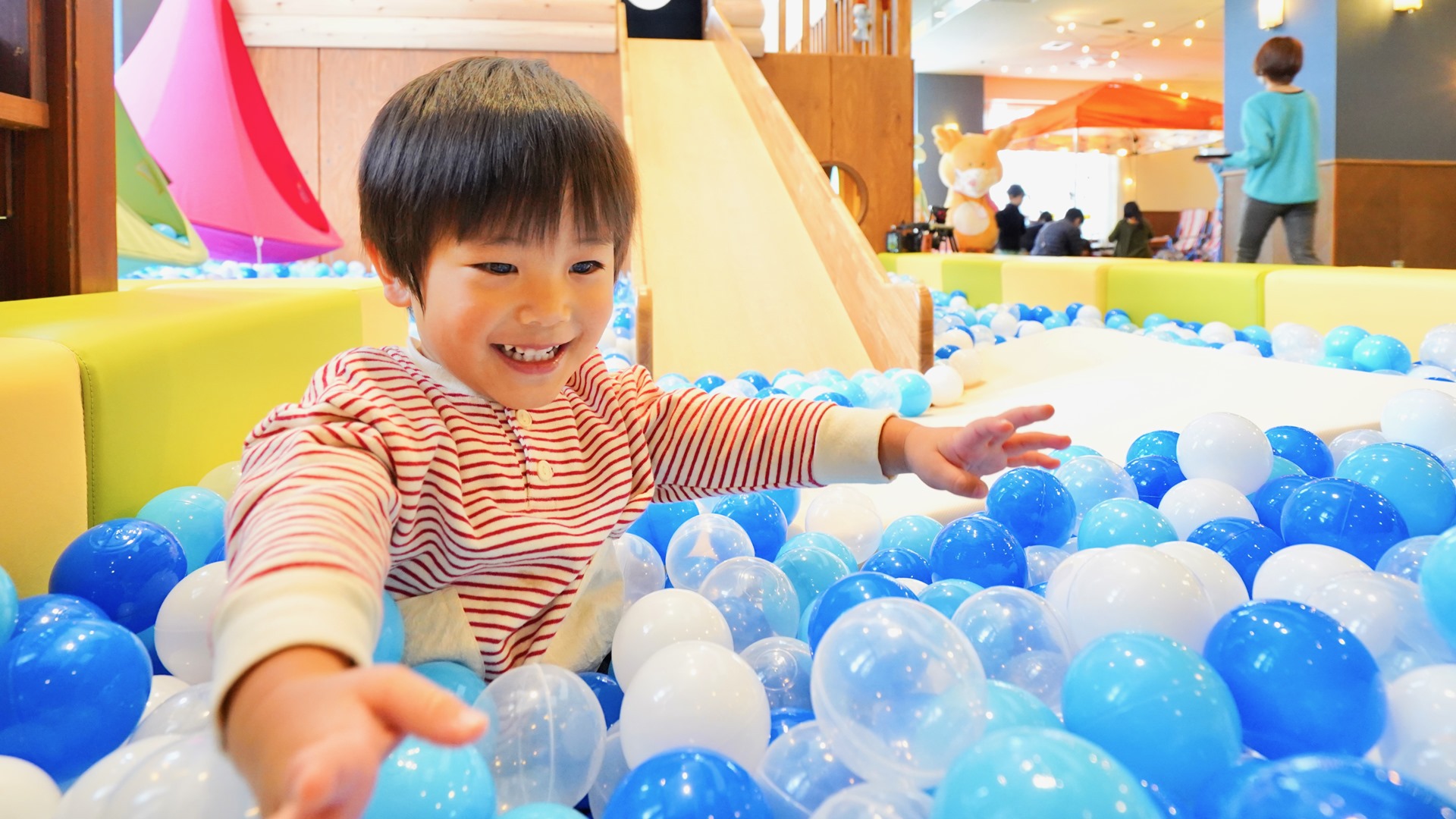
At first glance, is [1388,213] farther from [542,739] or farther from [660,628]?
[542,739]

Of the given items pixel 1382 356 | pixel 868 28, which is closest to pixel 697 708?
pixel 1382 356

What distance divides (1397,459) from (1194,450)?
0.82ft

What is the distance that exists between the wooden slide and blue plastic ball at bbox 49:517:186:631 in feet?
4.94

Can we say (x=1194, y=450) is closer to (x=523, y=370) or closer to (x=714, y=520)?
(x=714, y=520)

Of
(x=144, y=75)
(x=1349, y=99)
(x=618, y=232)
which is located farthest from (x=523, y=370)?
(x=1349, y=99)

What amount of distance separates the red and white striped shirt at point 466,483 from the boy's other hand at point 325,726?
0.08 feet

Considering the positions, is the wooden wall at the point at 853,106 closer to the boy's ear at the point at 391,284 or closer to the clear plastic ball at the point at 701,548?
the clear plastic ball at the point at 701,548

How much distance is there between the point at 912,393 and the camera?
245cm

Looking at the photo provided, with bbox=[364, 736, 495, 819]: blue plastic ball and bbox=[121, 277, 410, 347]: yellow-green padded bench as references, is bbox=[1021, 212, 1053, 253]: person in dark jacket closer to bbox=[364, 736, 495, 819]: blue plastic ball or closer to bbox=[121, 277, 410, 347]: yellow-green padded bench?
bbox=[121, 277, 410, 347]: yellow-green padded bench

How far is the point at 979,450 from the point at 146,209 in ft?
8.41

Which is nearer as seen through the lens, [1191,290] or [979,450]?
[979,450]

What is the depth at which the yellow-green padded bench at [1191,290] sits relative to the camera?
3.44 meters

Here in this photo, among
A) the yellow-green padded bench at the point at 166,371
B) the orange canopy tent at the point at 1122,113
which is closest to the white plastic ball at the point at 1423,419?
the yellow-green padded bench at the point at 166,371

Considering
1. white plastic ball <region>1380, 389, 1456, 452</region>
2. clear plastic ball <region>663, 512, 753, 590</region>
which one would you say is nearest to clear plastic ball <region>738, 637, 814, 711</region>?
clear plastic ball <region>663, 512, 753, 590</region>
